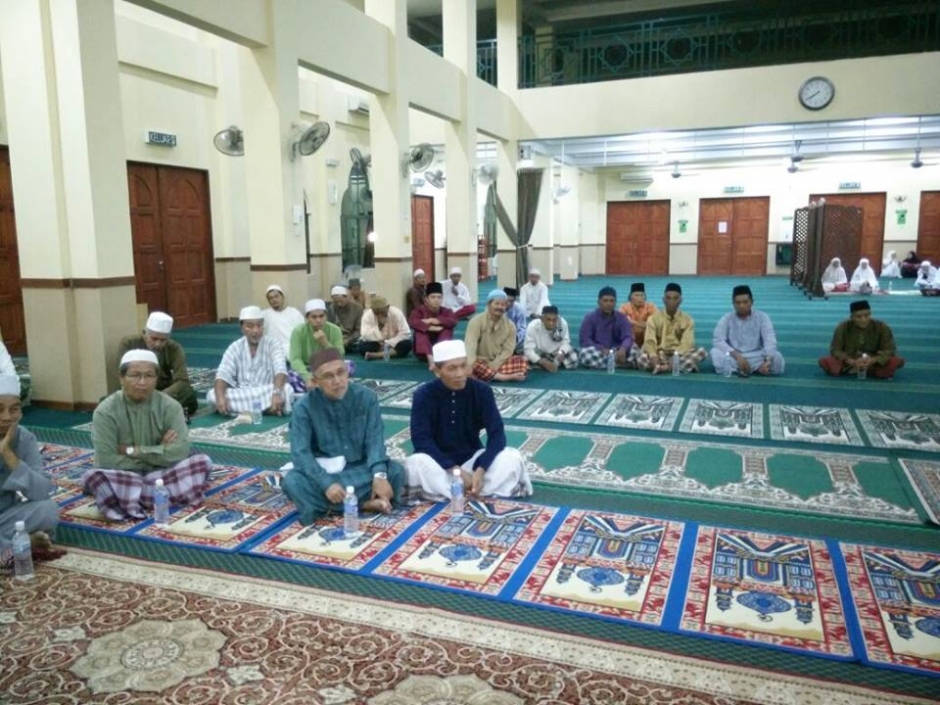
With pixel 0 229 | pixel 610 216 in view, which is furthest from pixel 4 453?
pixel 610 216

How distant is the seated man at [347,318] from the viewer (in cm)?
721

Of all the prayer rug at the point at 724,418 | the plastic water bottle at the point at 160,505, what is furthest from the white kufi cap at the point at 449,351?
the prayer rug at the point at 724,418

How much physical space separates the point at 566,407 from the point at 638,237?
14.5 metres

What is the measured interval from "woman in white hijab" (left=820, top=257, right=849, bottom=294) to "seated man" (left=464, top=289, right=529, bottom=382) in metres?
9.06

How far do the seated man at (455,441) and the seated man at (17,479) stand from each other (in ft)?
4.42

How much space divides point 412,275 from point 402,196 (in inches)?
34.8

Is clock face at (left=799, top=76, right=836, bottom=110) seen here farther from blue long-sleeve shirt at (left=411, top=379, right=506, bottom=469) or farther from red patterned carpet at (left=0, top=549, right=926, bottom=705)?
red patterned carpet at (left=0, top=549, right=926, bottom=705)

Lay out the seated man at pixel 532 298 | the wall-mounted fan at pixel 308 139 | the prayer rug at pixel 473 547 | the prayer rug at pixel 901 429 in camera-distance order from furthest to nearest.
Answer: the seated man at pixel 532 298, the wall-mounted fan at pixel 308 139, the prayer rug at pixel 901 429, the prayer rug at pixel 473 547

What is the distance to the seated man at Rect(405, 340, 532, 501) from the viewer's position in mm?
3189

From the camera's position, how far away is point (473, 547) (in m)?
2.76

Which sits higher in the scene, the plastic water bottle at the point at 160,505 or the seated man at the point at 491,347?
the seated man at the point at 491,347

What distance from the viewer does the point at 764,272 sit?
18.0 metres

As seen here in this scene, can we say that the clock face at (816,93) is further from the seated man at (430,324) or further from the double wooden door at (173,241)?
the double wooden door at (173,241)

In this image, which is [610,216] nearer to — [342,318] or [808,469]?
[342,318]
